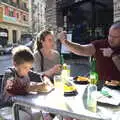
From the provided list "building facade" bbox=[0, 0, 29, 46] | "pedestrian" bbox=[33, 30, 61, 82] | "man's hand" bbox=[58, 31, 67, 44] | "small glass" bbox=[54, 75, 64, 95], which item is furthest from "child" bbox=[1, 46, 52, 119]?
"building facade" bbox=[0, 0, 29, 46]

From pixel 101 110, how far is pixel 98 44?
1579 mm

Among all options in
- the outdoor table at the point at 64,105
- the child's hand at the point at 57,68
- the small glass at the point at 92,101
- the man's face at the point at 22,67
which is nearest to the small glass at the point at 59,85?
the outdoor table at the point at 64,105

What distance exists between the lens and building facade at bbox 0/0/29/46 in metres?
42.8

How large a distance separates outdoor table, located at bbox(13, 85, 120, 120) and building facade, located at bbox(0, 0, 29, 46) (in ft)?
127

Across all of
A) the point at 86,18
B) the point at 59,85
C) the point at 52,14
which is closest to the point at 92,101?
the point at 59,85

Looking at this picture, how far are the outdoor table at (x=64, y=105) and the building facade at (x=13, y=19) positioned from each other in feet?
127

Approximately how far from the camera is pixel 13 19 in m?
46.8

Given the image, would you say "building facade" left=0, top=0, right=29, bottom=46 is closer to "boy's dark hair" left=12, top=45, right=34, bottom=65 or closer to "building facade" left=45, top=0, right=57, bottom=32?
"building facade" left=45, top=0, right=57, bottom=32

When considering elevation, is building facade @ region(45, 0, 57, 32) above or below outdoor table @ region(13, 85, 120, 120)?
above

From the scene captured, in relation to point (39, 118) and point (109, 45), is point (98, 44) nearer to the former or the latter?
point (109, 45)

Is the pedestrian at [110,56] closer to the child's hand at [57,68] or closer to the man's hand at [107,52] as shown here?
the man's hand at [107,52]

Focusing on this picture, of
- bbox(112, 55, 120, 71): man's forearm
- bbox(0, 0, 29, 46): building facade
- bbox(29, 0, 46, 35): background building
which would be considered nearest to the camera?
bbox(112, 55, 120, 71): man's forearm

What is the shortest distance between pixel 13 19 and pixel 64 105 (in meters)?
45.3

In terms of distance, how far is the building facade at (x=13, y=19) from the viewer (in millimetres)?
42812
